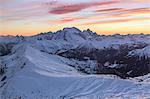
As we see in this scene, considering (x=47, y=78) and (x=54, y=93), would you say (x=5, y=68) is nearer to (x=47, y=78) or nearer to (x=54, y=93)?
(x=47, y=78)

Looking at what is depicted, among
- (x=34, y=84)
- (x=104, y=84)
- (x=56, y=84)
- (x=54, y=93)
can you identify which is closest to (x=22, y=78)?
(x=34, y=84)

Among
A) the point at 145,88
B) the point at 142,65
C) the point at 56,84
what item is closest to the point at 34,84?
the point at 56,84

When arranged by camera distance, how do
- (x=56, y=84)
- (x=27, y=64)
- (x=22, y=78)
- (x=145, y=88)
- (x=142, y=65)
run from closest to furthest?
(x=145, y=88) → (x=56, y=84) → (x=22, y=78) → (x=27, y=64) → (x=142, y=65)

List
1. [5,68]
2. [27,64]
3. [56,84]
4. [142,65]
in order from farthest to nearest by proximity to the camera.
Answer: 1. [142,65]
2. [5,68]
3. [27,64]
4. [56,84]

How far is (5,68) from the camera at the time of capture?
83125 mm

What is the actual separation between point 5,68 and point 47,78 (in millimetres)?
25213

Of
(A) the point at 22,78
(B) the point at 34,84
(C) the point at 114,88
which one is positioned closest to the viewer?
(C) the point at 114,88

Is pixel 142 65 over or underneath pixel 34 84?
underneath

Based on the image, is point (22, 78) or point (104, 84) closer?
point (104, 84)

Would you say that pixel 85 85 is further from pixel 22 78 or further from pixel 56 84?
pixel 22 78

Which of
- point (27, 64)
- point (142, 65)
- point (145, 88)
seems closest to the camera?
point (145, 88)

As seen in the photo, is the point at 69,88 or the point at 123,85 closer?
the point at 123,85

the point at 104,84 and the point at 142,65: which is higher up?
the point at 104,84

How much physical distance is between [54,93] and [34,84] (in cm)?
1070
